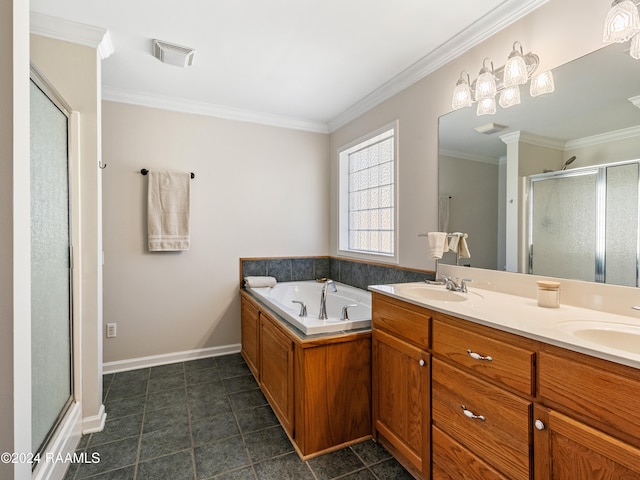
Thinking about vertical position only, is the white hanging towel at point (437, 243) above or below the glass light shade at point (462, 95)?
below

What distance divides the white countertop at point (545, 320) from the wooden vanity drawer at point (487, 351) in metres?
0.04

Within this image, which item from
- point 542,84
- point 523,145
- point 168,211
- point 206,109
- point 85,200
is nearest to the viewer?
point 542,84

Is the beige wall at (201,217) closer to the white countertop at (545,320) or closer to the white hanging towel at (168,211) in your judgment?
the white hanging towel at (168,211)

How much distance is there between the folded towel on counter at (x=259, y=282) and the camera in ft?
10.1

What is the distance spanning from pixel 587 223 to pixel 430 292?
2.73 ft

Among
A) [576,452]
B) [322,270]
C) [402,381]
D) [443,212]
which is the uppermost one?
[443,212]

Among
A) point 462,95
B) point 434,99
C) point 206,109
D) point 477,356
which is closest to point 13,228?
point 477,356

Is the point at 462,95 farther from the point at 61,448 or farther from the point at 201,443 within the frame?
the point at 61,448

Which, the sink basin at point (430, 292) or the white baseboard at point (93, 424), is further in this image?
the white baseboard at point (93, 424)

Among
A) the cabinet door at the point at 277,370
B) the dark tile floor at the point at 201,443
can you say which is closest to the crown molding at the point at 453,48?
the cabinet door at the point at 277,370

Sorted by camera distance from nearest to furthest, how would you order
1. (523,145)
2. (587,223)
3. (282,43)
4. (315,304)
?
(587,223)
(523,145)
(282,43)
(315,304)

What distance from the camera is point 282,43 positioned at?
2080 millimetres

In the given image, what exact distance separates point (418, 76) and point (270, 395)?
100 inches

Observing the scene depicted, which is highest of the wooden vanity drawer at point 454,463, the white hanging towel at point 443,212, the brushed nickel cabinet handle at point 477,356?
the white hanging towel at point 443,212
